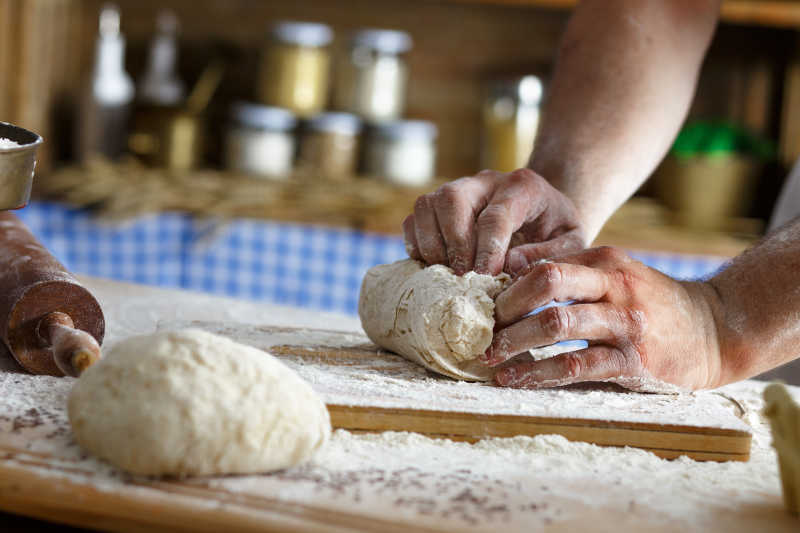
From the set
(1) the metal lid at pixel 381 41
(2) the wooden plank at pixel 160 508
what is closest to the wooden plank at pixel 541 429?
(2) the wooden plank at pixel 160 508

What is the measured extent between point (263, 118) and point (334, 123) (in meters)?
0.24

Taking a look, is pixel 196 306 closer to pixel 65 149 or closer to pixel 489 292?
pixel 489 292

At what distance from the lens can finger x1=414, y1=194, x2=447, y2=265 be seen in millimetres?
1226

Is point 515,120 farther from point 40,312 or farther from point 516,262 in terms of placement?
point 40,312

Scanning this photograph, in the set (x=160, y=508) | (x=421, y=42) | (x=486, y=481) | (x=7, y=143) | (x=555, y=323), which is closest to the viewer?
(x=160, y=508)

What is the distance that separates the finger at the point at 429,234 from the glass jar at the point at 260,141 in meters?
1.81

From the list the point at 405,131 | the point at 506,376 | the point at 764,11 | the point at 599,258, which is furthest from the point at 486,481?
the point at 764,11

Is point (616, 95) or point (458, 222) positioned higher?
point (616, 95)

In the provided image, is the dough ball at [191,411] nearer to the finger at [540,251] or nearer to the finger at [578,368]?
the finger at [578,368]

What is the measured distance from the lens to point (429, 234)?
1.23m

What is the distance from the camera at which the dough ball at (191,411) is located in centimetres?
74

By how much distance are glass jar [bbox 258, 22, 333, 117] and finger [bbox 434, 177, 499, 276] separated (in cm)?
189

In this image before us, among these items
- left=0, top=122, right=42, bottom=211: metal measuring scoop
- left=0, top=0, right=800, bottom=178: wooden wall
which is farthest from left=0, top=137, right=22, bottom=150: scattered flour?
left=0, top=0, right=800, bottom=178: wooden wall

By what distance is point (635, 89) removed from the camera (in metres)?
1.56
